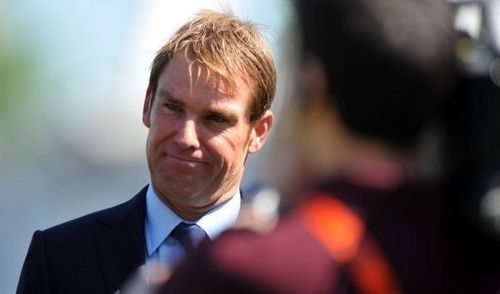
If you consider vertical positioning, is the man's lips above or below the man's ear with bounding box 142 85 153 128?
below

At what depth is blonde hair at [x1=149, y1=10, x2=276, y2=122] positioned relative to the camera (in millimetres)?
2752

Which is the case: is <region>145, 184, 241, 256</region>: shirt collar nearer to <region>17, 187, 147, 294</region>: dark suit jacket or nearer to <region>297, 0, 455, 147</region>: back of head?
<region>17, 187, 147, 294</region>: dark suit jacket

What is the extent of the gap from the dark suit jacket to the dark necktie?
9cm

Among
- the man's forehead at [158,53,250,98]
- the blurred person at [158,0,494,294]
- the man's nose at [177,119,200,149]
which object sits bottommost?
the man's nose at [177,119,200,149]

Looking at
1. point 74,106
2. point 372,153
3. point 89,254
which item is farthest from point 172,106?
point 74,106

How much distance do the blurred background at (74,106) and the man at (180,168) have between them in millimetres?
2398

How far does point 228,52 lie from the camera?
2770 mm

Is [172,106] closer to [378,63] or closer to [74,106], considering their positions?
[378,63]

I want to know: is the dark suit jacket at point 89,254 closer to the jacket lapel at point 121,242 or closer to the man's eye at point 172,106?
the jacket lapel at point 121,242

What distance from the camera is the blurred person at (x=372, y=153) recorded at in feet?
4.09

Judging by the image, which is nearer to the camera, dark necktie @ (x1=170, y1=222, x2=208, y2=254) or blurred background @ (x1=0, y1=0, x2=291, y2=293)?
dark necktie @ (x1=170, y1=222, x2=208, y2=254)

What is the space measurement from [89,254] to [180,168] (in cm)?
33

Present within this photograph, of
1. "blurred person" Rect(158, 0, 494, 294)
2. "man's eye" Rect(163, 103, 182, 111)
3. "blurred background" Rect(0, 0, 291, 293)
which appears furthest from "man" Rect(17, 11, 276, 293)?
"blurred background" Rect(0, 0, 291, 293)

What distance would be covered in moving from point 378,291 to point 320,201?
130 mm
